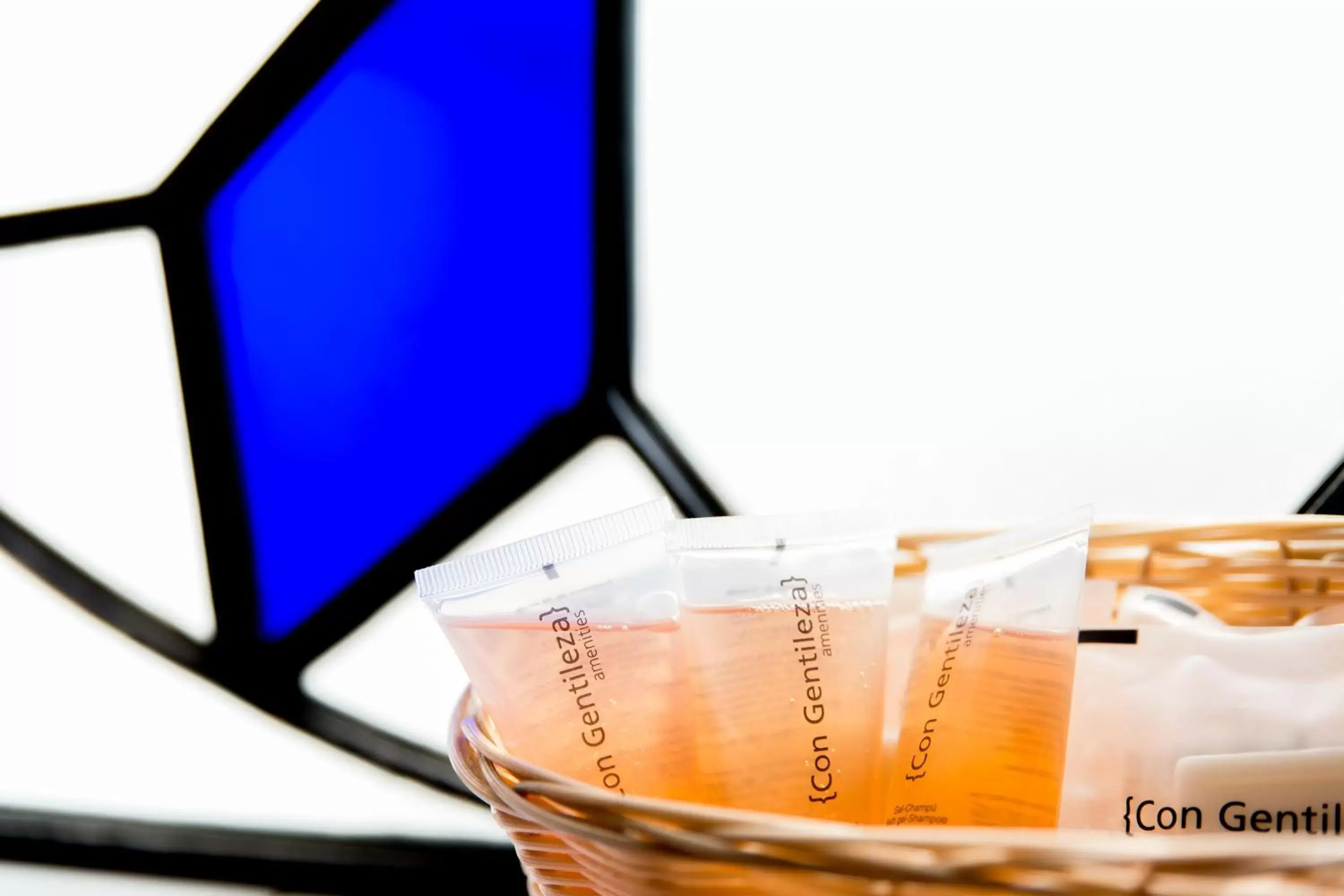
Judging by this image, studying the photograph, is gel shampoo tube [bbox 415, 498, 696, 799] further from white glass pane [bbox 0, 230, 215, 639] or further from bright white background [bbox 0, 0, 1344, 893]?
white glass pane [bbox 0, 230, 215, 639]

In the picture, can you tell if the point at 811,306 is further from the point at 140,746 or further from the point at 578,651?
the point at 140,746

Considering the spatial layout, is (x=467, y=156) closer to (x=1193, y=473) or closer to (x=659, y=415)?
(x=659, y=415)

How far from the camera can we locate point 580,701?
1.36 ft

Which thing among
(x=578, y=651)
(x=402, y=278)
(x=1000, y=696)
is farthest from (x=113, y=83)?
(x=1000, y=696)

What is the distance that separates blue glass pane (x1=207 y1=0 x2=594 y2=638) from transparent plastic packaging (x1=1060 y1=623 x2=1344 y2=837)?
1.61 feet

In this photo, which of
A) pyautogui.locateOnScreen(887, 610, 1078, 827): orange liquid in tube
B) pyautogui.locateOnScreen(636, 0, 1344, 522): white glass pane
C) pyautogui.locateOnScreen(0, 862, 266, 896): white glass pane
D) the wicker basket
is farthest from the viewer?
pyautogui.locateOnScreen(0, 862, 266, 896): white glass pane

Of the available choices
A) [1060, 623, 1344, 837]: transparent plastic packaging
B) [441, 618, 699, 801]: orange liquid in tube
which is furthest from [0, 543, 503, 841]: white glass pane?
[1060, 623, 1344, 837]: transparent plastic packaging

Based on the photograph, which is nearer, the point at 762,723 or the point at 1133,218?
the point at 762,723

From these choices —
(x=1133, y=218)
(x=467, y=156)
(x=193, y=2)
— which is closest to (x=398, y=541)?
(x=467, y=156)

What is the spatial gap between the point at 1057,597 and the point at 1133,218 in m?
0.37

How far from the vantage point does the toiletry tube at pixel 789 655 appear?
0.42 metres

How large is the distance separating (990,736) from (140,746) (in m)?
0.73

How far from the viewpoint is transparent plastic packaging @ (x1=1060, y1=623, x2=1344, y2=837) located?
0.37 meters

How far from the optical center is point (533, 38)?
0.73 meters
